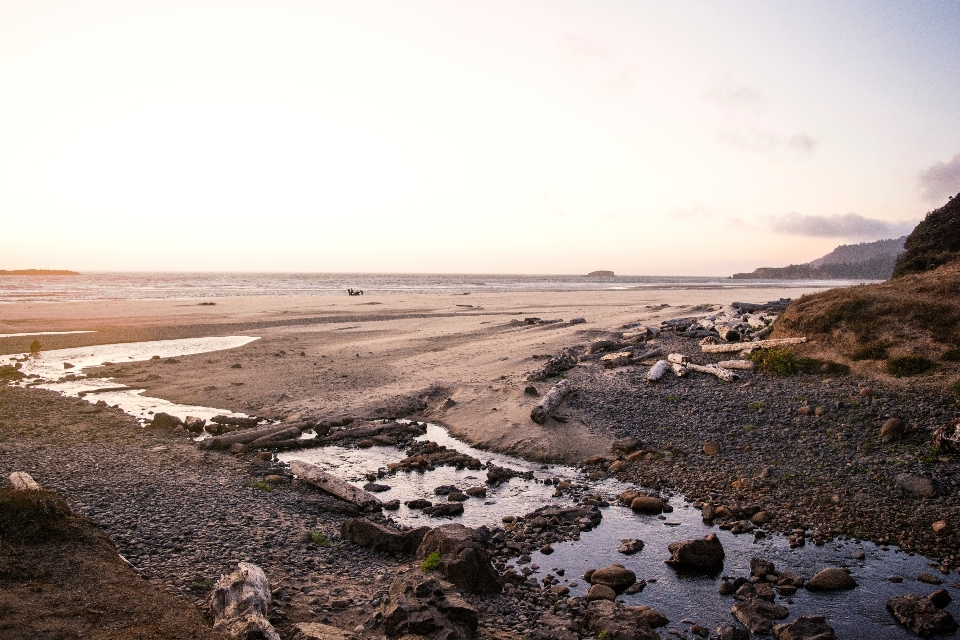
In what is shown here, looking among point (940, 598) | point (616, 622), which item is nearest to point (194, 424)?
point (616, 622)

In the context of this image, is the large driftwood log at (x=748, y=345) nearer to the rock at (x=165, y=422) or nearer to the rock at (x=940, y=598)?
the rock at (x=940, y=598)

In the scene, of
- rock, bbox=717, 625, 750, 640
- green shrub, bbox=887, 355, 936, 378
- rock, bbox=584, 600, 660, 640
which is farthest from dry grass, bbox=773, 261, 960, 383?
rock, bbox=584, 600, 660, 640

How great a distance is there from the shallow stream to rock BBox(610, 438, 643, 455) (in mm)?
1474

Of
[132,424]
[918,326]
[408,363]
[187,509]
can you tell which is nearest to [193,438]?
[132,424]

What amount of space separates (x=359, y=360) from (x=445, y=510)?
16.4 metres

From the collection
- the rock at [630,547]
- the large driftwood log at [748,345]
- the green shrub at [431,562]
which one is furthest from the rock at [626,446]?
the large driftwood log at [748,345]

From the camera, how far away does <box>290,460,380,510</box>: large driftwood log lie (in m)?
10.9

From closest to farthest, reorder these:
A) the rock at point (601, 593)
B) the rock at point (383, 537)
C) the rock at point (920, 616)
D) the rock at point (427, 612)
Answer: the rock at point (427, 612) → the rock at point (920, 616) → the rock at point (601, 593) → the rock at point (383, 537)

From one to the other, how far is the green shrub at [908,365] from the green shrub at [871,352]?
0.64 m

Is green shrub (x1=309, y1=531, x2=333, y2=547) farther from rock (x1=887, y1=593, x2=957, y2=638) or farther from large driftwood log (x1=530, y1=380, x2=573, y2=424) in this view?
rock (x1=887, y1=593, x2=957, y2=638)

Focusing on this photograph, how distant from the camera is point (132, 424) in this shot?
52.5ft

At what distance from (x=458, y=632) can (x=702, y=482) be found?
24.1 ft

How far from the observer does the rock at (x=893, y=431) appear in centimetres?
1218

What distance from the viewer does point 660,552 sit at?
9.02m
